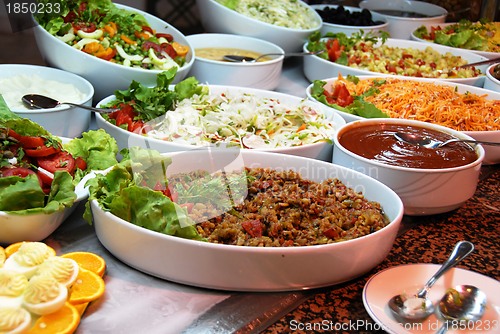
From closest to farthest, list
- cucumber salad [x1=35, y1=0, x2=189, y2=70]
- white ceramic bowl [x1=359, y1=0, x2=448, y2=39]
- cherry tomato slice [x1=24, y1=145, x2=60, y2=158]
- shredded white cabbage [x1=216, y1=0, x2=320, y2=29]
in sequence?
cherry tomato slice [x1=24, y1=145, x2=60, y2=158] < cucumber salad [x1=35, y1=0, x2=189, y2=70] < shredded white cabbage [x1=216, y1=0, x2=320, y2=29] < white ceramic bowl [x1=359, y1=0, x2=448, y2=39]

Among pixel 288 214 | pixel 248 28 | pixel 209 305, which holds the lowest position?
pixel 209 305

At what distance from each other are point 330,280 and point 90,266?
0.64 meters

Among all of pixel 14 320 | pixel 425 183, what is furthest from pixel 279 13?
pixel 14 320

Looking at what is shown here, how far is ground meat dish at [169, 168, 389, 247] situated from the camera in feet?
3.75

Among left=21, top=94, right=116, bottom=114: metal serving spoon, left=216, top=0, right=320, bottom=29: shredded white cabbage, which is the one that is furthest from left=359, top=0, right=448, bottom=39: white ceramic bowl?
left=21, top=94, right=116, bottom=114: metal serving spoon

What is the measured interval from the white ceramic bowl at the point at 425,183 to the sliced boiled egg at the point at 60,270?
1.00m

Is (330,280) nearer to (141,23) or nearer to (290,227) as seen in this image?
(290,227)

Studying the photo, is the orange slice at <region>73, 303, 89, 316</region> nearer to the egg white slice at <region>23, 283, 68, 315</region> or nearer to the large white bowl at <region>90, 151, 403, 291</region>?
the egg white slice at <region>23, 283, 68, 315</region>

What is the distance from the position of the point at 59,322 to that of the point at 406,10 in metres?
4.41

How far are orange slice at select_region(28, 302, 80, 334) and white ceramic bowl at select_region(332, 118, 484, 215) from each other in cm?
103

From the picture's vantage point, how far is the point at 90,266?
1.07m

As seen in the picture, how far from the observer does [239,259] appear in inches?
39.1

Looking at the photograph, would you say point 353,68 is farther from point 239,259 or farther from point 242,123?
point 239,259

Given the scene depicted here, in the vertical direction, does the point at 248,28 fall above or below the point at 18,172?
above
